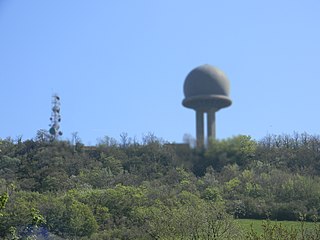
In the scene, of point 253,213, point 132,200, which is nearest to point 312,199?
point 253,213

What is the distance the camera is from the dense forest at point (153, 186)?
102 feet

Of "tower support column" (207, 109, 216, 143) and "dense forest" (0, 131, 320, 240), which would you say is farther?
"tower support column" (207, 109, 216, 143)

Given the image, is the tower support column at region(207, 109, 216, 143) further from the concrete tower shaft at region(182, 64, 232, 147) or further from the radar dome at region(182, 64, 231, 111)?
the radar dome at region(182, 64, 231, 111)

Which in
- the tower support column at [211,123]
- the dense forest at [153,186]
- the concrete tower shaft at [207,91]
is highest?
the concrete tower shaft at [207,91]

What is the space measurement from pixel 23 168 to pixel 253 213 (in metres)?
19.7

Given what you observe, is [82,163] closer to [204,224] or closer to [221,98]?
[221,98]

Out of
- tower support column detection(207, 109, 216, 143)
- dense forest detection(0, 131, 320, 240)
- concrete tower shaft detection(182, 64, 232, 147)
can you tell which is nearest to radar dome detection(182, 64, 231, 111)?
concrete tower shaft detection(182, 64, 232, 147)

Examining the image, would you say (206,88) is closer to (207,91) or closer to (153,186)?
(207,91)

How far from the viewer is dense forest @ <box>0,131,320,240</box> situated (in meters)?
31.0

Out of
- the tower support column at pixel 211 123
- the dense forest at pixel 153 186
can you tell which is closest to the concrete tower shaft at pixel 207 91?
the tower support column at pixel 211 123

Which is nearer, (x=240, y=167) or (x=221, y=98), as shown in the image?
(x=240, y=167)

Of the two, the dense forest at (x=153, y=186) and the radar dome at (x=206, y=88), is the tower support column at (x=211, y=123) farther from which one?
the dense forest at (x=153, y=186)

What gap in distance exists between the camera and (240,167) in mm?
45969

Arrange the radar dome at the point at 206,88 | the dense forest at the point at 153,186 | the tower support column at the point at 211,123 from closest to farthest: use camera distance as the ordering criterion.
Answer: the dense forest at the point at 153,186, the radar dome at the point at 206,88, the tower support column at the point at 211,123
